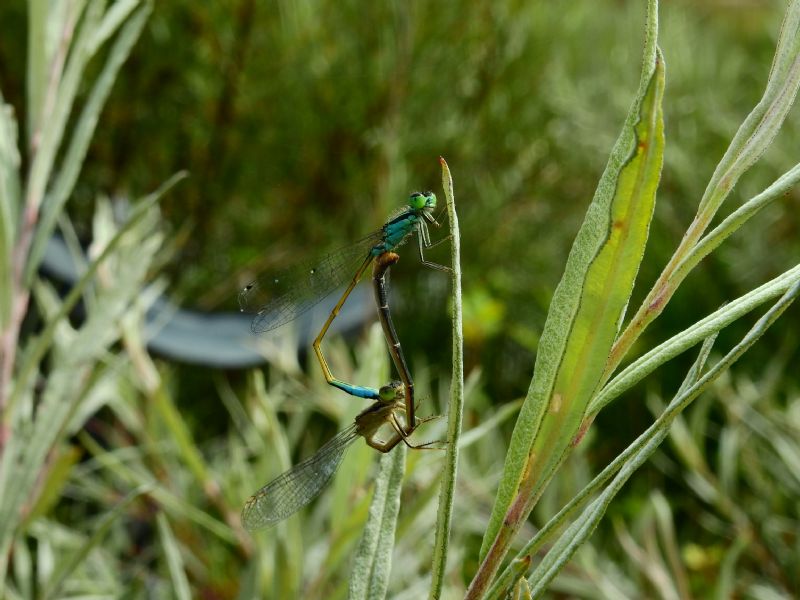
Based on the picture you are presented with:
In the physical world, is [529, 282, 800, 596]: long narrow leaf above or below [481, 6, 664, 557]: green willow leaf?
below

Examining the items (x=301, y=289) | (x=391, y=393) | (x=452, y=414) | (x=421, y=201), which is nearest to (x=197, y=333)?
(x=301, y=289)

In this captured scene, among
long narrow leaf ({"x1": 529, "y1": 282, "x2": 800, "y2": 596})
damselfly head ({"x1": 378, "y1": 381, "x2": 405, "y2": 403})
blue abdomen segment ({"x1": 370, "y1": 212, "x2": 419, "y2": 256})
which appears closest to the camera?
long narrow leaf ({"x1": 529, "y1": 282, "x2": 800, "y2": 596})

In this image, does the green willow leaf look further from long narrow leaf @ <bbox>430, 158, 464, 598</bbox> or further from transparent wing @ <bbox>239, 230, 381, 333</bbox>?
transparent wing @ <bbox>239, 230, 381, 333</bbox>

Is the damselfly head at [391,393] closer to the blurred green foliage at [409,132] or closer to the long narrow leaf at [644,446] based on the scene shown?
the long narrow leaf at [644,446]

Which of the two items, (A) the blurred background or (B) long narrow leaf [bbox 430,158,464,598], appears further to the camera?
(A) the blurred background

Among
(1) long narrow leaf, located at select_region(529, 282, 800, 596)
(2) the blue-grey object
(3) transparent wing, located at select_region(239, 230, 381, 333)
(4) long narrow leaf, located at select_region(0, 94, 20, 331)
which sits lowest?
(1) long narrow leaf, located at select_region(529, 282, 800, 596)

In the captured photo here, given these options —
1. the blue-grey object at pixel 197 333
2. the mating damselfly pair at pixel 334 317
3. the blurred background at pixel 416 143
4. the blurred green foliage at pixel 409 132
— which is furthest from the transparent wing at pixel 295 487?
the blurred green foliage at pixel 409 132

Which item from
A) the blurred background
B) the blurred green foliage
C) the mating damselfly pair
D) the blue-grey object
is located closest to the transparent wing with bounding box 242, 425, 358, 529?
the mating damselfly pair

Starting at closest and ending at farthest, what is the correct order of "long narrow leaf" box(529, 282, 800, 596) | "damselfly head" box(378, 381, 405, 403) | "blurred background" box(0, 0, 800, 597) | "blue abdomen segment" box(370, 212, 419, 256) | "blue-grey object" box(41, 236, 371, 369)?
"long narrow leaf" box(529, 282, 800, 596) < "damselfly head" box(378, 381, 405, 403) < "blue abdomen segment" box(370, 212, 419, 256) < "blue-grey object" box(41, 236, 371, 369) < "blurred background" box(0, 0, 800, 597)

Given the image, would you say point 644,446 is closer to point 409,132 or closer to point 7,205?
point 7,205
